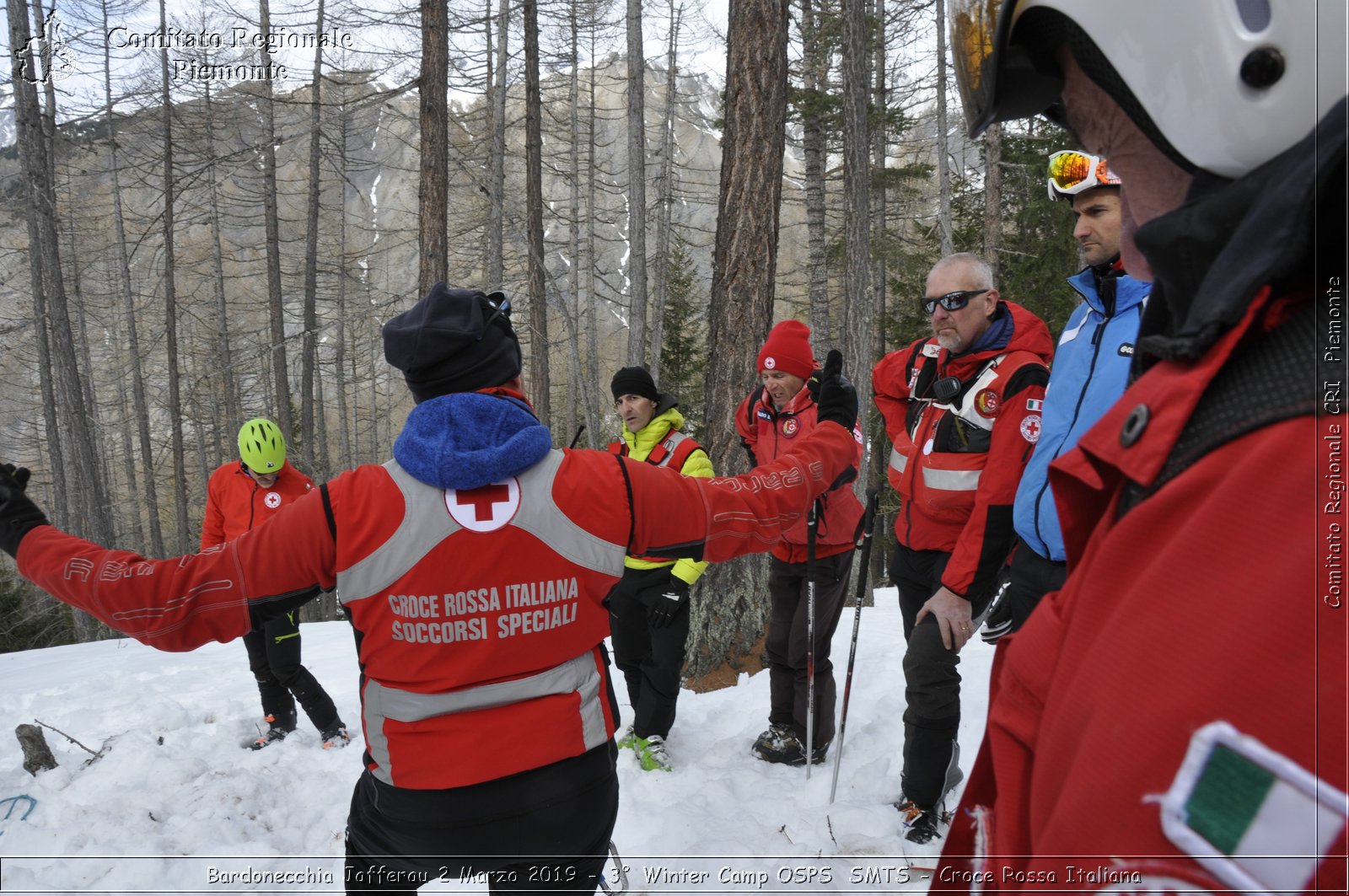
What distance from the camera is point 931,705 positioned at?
3.49 meters

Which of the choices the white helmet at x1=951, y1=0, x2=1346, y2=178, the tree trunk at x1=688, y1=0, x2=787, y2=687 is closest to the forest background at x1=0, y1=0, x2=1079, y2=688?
the tree trunk at x1=688, y1=0, x2=787, y2=687

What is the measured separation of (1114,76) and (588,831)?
7.08 ft

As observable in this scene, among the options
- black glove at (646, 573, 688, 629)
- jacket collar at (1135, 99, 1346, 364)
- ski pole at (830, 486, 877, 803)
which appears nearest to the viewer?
jacket collar at (1135, 99, 1346, 364)

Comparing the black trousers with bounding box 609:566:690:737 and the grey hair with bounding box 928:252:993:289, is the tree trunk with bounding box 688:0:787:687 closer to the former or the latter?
the black trousers with bounding box 609:566:690:737

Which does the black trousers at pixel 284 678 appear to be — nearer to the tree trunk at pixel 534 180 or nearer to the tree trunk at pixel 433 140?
the tree trunk at pixel 433 140

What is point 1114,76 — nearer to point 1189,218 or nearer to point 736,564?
point 1189,218

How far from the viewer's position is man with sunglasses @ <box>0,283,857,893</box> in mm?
1970

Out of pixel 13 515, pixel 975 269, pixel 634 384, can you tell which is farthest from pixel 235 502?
pixel 975 269

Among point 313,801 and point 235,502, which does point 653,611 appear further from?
point 235,502

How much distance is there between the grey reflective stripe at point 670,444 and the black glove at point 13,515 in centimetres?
320

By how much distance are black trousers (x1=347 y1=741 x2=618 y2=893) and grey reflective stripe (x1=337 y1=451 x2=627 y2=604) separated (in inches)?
22.9

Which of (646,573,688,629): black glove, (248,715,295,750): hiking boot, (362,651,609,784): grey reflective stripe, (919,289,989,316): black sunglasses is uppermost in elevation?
(919,289,989,316): black sunglasses

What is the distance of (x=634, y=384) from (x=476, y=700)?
3156 mm

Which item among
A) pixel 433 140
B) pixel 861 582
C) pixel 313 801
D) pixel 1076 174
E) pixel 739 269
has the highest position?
pixel 433 140
